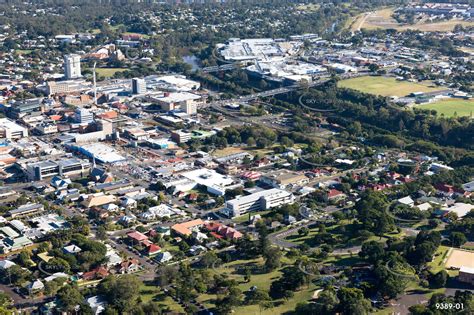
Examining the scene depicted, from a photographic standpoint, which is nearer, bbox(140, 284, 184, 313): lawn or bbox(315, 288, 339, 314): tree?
bbox(315, 288, 339, 314): tree

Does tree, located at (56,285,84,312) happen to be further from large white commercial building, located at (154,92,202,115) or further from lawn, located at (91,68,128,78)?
lawn, located at (91,68,128,78)

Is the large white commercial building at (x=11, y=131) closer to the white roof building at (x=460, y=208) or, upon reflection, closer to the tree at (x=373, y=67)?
the white roof building at (x=460, y=208)

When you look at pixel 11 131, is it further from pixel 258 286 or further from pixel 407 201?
pixel 407 201

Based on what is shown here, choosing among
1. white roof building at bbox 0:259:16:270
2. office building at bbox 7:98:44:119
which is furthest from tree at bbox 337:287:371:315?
office building at bbox 7:98:44:119

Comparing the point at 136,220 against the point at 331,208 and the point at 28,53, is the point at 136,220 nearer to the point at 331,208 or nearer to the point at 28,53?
the point at 331,208

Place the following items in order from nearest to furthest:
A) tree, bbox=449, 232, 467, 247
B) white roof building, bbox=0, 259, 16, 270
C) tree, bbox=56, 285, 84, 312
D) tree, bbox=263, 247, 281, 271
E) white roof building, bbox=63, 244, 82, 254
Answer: tree, bbox=56, 285, 84, 312 < white roof building, bbox=0, 259, 16, 270 < tree, bbox=263, 247, 281, 271 < white roof building, bbox=63, 244, 82, 254 < tree, bbox=449, 232, 467, 247

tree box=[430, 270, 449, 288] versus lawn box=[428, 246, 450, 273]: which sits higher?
tree box=[430, 270, 449, 288]
